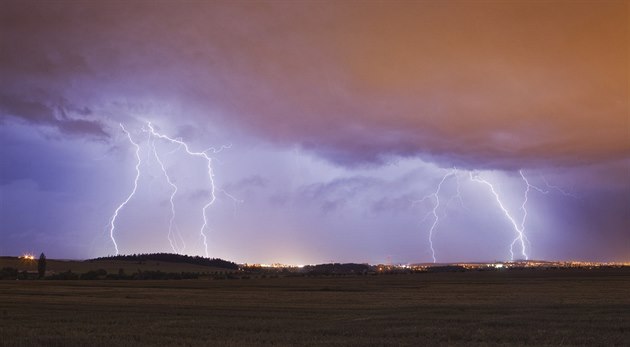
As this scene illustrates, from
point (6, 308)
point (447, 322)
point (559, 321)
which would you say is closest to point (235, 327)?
point (447, 322)

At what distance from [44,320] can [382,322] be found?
1216 centimetres

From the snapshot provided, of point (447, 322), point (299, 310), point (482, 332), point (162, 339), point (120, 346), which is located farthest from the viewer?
point (299, 310)

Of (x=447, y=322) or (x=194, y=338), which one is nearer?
(x=194, y=338)

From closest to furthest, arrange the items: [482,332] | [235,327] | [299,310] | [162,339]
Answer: [162,339]
[482,332]
[235,327]
[299,310]

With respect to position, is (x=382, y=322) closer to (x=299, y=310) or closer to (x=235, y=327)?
(x=235, y=327)

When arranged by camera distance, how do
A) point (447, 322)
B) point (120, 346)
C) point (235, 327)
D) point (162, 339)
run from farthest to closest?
point (447, 322)
point (235, 327)
point (162, 339)
point (120, 346)

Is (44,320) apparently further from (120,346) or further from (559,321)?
(559,321)

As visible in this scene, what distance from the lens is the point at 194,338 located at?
57.8 ft

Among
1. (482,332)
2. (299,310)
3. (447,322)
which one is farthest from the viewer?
(299,310)

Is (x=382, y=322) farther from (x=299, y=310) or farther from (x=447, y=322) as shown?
(x=299, y=310)

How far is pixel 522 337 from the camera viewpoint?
1784 cm

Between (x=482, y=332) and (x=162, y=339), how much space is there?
30.8 ft

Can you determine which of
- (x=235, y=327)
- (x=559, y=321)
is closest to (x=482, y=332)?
(x=559, y=321)

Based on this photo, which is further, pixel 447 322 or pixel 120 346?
pixel 447 322
